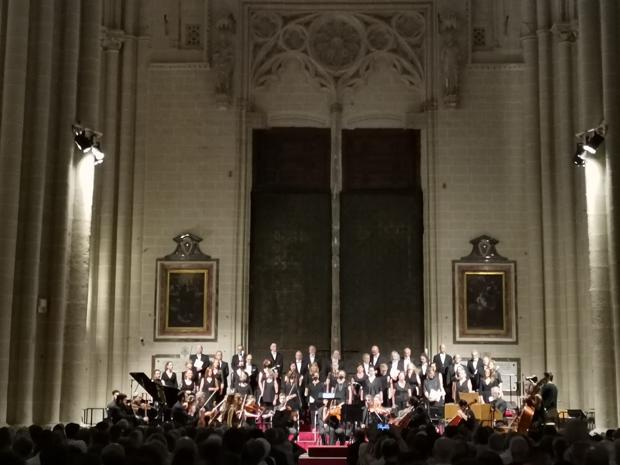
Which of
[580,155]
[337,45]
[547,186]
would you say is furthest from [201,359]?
[580,155]

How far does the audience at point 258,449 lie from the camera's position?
6.47m

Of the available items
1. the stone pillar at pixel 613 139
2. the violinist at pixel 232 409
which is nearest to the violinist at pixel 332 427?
the violinist at pixel 232 409

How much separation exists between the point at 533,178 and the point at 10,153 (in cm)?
1338

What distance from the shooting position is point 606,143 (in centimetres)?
1784

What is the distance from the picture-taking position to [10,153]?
16000 mm

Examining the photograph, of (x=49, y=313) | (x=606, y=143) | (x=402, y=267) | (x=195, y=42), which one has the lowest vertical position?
(x=49, y=313)

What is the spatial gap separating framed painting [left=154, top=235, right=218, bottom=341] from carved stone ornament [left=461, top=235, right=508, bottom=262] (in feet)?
22.0

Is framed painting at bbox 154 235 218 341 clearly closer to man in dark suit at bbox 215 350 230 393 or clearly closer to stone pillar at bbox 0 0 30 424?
man in dark suit at bbox 215 350 230 393

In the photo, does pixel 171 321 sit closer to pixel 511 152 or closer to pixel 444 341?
pixel 444 341

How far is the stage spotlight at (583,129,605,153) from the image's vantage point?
58.8 feet

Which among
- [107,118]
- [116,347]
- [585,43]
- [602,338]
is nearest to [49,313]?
[116,347]

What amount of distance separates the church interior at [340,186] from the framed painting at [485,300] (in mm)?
52

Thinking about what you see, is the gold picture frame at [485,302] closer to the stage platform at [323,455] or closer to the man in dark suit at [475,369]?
the man in dark suit at [475,369]

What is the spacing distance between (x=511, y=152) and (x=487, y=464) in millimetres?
Result: 19605
